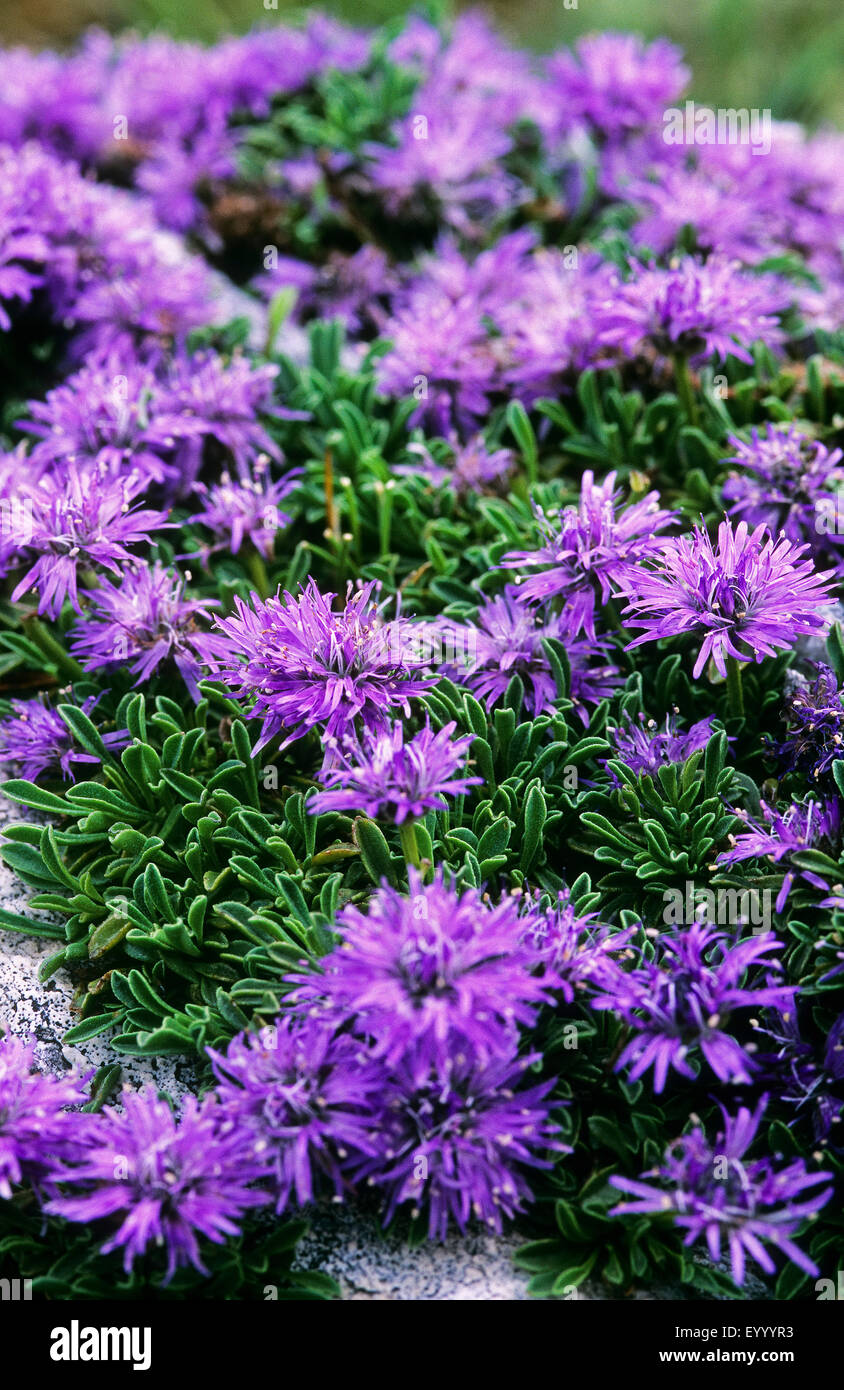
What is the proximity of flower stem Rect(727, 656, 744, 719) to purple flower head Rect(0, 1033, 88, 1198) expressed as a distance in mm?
1935

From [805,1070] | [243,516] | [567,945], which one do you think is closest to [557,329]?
[243,516]

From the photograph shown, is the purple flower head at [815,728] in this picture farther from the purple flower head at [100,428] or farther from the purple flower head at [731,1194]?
the purple flower head at [100,428]

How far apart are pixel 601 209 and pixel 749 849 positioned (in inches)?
145

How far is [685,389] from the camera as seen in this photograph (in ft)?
13.8

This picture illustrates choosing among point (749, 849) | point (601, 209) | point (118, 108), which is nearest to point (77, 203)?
point (118, 108)

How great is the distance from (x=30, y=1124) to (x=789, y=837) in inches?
73.5

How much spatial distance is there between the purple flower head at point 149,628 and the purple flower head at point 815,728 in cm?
158

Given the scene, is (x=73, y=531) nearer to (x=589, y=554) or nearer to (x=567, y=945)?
(x=589, y=554)

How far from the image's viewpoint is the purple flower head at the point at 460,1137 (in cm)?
270

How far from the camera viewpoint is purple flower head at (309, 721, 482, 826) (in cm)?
281

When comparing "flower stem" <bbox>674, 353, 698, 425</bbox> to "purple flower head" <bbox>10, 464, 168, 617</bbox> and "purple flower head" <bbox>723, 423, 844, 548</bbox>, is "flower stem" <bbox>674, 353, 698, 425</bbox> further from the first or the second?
"purple flower head" <bbox>10, 464, 168, 617</bbox>

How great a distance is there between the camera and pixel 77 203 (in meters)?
4.73

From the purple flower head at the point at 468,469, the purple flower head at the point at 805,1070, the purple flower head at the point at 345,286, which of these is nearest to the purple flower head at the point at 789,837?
the purple flower head at the point at 805,1070

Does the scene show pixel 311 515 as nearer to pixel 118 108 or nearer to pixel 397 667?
pixel 397 667
